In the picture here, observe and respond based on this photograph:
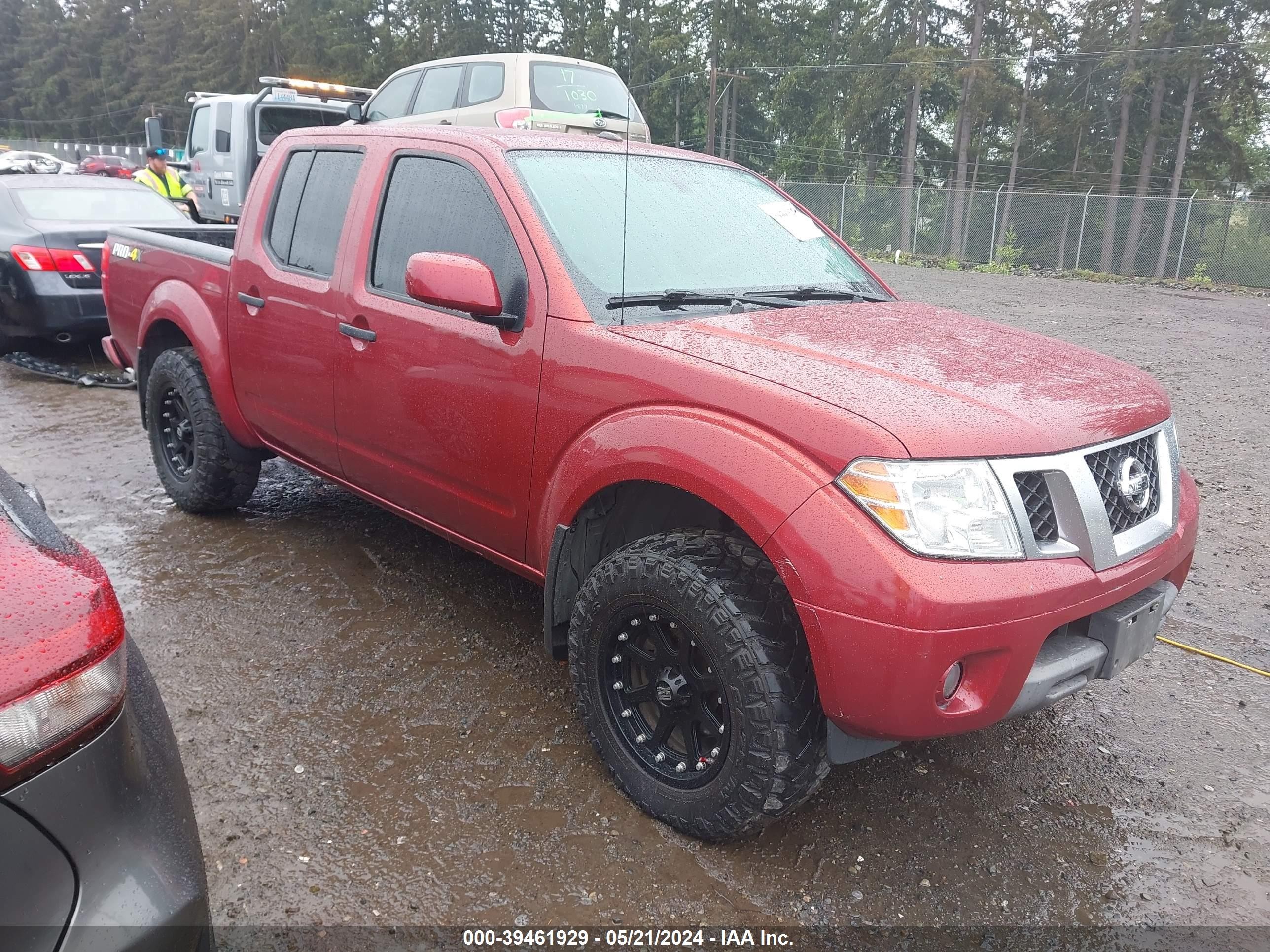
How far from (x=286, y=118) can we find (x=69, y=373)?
23.9ft

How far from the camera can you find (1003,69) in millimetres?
34312

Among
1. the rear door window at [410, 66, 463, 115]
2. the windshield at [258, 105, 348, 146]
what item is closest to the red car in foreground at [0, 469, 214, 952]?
the rear door window at [410, 66, 463, 115]

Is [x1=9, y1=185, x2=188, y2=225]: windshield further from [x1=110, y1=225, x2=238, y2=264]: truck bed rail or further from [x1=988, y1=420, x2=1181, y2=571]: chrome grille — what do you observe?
[x1=988, y1=420, x2=1181, y2=571]: chrome grille

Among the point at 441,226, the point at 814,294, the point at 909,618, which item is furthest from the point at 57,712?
the point at 814,294

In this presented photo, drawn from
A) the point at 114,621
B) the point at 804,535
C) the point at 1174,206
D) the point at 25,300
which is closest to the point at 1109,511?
the point at 804,535

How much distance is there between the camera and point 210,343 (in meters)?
4.19

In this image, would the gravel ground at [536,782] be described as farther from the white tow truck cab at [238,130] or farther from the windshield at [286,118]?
the windshield at [286,118]

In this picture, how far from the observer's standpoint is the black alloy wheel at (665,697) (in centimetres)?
246

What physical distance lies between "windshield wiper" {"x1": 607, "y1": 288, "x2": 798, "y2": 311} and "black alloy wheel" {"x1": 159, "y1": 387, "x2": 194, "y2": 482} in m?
2.76

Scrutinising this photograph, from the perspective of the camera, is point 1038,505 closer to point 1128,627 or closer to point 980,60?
point 1128,627

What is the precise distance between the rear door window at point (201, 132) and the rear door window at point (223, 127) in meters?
0.25

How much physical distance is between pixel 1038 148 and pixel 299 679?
3818cm

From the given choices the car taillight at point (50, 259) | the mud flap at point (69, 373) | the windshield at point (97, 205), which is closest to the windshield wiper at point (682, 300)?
the mud flap at point (69, 373)

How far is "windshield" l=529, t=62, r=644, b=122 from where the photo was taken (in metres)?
10.3
